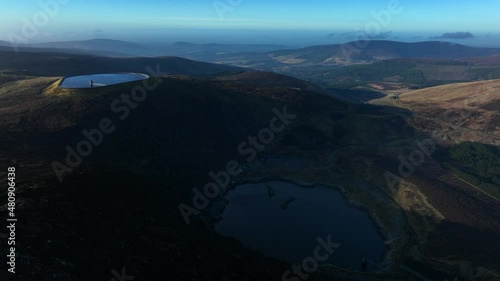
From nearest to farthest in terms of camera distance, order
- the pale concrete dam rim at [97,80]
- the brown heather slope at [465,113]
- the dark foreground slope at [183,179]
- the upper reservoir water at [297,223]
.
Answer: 1. the dark foreground slope at [183,179]
2. the upper reservoir water at [297,223]
3. the pale concrete dam rim at [97,80]
4. the brown heather slope at [465,113]

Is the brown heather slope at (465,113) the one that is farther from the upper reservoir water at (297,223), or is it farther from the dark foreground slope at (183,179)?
the upper reservoir water at (297,223)

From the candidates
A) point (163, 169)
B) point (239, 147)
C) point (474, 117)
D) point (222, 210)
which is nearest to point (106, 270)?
point (222, 210)

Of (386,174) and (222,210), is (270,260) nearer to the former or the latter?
(222,210)

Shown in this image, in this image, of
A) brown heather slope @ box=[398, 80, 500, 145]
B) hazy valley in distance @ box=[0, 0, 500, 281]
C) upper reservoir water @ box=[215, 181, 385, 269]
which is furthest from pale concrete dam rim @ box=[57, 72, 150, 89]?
brown heather slope @ box=[398, 80, 500, 145]

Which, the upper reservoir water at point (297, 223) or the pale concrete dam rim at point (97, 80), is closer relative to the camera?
the upper reservoir water at point (297, 223)

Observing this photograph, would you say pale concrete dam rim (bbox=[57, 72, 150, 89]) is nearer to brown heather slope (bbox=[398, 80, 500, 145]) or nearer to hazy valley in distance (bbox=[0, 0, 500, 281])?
hazy valley in distance (bbox=[0, 0, 500, 281])

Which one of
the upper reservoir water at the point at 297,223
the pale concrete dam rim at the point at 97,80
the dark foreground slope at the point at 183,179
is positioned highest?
the pale concrete dam rim at the point at 97,80

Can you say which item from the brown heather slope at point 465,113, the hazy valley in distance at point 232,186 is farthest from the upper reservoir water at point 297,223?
the brown heather slope at point 465,113
